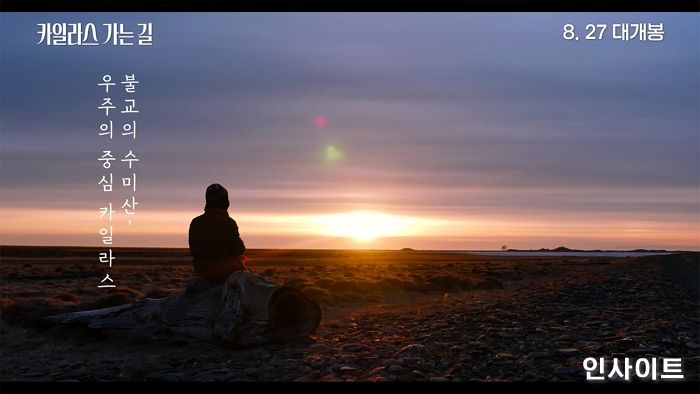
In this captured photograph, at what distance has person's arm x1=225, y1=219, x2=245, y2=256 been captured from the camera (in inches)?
611

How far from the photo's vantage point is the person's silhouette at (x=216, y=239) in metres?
15.4

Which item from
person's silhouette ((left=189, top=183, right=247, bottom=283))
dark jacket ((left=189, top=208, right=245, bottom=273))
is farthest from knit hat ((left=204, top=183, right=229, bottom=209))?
dark jacket ((left=189, top=208, right=245, bottom=273))

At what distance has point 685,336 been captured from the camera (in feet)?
44.3

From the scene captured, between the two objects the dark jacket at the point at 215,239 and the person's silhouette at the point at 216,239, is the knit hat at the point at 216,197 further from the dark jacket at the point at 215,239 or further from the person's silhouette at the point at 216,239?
the dark jacket at the point at 215,239

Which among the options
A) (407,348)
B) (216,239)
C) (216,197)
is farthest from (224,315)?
(407,348)

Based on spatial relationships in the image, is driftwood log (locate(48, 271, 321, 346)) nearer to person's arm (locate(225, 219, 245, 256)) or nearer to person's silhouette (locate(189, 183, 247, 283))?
person's silhouette (locate(189, 183, 247, 283))

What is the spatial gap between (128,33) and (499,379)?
10.5 m

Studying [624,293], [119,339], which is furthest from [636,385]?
[624,293]

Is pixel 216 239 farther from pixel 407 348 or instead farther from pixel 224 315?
pixel 407 348

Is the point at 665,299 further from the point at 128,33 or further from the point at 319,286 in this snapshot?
the point at 128,33

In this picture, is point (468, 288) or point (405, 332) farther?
point (468, 288)

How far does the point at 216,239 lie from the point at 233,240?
1.34ft

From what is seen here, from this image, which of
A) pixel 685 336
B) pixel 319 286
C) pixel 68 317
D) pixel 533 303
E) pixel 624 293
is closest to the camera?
pixel 685 336

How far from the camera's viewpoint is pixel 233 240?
15.6m
